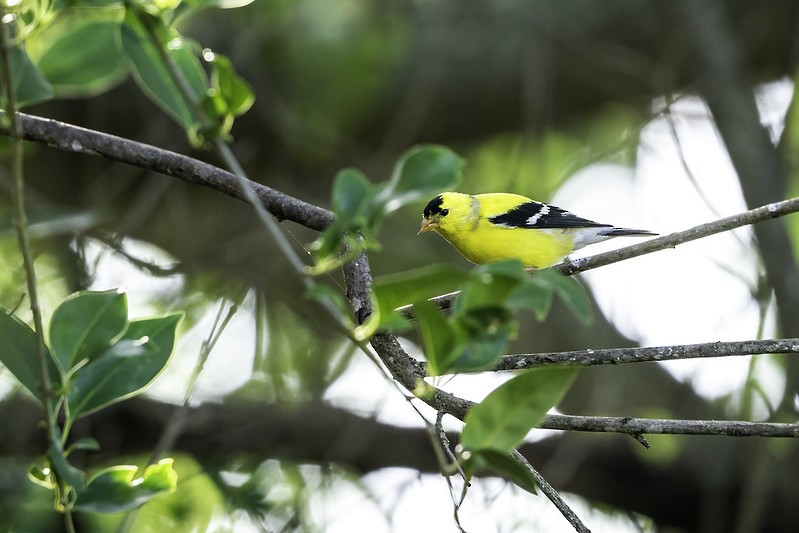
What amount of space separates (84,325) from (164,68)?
37cm

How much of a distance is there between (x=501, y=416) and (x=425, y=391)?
0.23 meters

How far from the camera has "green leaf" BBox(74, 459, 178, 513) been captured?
1142 millimetres

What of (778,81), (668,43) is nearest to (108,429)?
(668,43)

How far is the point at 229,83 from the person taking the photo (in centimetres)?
109

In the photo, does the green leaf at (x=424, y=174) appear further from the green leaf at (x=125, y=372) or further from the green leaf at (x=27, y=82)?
the green leaf at (x=27, y=82)

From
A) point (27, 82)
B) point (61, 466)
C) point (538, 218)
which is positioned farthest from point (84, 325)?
point (538, 218)

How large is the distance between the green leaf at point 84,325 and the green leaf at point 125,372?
0.9 inches

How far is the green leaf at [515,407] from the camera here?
108cm

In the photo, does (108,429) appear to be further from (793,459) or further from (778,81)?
(778,81)

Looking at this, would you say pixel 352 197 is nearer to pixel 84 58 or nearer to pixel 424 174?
pixel 424 174

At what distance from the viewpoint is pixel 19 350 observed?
3.84 feet

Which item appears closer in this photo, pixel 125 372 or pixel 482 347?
pixel 482 347

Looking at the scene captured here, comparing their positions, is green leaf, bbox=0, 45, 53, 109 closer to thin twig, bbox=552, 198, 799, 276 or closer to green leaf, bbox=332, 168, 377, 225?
green leaf, bbox=332, 168, 377, 225

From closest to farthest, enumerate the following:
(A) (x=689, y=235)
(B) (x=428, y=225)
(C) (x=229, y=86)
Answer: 1. (C) (x=229, y=86)
2. (A) (x=689, y=235)
3. (B) (x=428, y=225)
